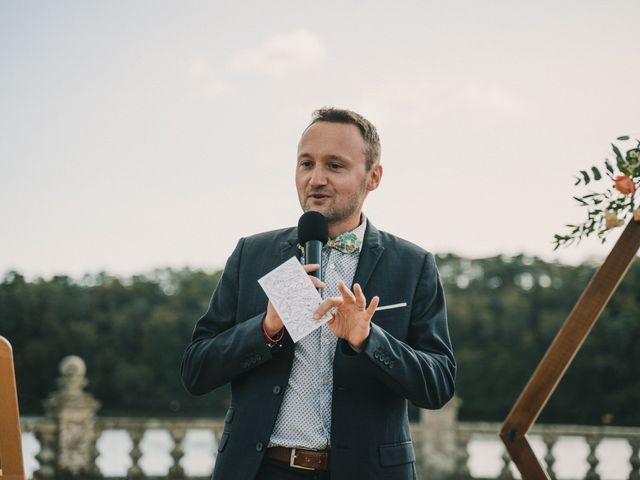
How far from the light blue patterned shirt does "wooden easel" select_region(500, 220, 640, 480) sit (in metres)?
0.67

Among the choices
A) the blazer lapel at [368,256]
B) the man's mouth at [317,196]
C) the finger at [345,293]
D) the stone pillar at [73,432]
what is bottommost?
the stone pillar at [73,432]

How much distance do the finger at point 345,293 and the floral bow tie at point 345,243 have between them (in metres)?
0.66

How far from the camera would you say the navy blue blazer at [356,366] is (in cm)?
289

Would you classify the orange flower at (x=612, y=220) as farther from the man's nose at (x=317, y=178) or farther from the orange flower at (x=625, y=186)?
the man's nose at (x=317, y=178)

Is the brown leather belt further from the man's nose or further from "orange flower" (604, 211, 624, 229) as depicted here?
"orange flower" (604, 211, 624, 229)

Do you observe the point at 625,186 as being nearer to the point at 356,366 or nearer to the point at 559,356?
the point at 559,356

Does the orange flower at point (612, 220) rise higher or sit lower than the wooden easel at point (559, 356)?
higher

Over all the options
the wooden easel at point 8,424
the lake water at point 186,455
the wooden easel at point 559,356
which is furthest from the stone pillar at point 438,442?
the wooden easel at point 8,424

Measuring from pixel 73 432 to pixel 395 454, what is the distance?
9688mm

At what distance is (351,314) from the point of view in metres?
2.72

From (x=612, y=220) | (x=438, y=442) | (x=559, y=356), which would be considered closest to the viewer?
(x=559, y=356)

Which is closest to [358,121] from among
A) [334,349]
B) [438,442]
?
[334,349]

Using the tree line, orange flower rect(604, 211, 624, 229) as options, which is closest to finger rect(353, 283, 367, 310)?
orange flower rect(604, 211, 624, 229)

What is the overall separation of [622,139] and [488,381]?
49.7m
